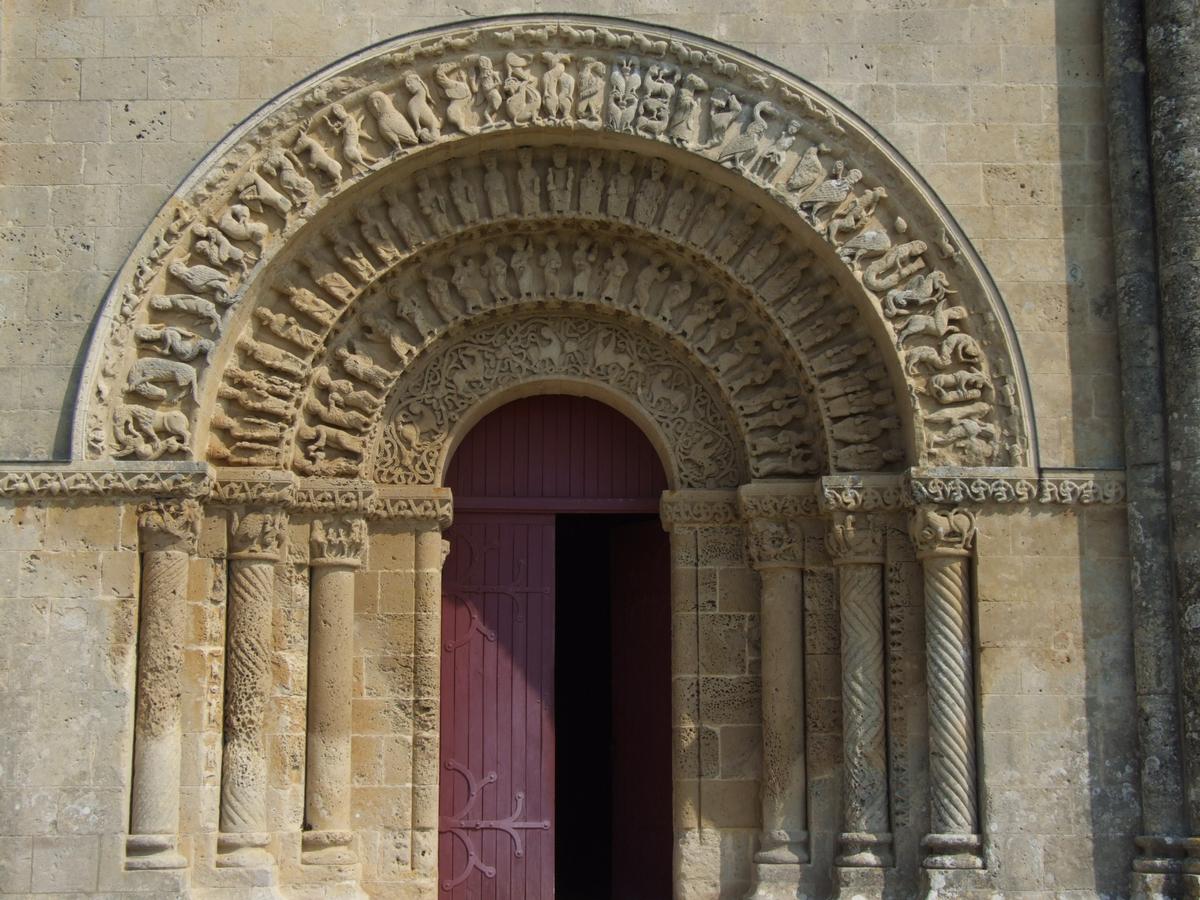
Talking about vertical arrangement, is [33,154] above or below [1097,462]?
above

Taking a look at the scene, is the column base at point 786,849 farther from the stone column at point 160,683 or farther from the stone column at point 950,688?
the stone column at point 160,683

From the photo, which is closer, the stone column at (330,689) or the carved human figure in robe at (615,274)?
the stone column at (330,689)

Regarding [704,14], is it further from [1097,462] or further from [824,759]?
[824,759]

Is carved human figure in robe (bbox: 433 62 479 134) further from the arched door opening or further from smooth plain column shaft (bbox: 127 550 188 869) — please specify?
smooth plain column shaft (bbox: 127 550 188 869)

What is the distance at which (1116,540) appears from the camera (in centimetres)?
912

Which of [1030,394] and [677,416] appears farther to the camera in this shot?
[677,416]

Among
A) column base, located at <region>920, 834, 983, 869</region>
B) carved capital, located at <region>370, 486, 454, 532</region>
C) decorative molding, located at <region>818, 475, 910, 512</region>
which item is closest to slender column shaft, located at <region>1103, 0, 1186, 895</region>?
Result: column base, located at <region>920, 834, 983, 869</region>

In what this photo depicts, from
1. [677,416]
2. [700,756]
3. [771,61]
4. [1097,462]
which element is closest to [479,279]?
[677,416]

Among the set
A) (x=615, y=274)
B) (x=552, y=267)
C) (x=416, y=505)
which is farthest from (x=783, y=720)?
(x=552, y=267)

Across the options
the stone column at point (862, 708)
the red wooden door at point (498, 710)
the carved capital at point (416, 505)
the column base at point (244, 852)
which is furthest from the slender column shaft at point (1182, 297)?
the column base at point (244, 852)

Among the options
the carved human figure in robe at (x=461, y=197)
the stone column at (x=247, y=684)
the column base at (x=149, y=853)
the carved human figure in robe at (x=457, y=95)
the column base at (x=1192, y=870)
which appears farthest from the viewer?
the carved human figure in robe at (x=461, y=197)

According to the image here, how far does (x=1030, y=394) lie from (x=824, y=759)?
233 centimetres

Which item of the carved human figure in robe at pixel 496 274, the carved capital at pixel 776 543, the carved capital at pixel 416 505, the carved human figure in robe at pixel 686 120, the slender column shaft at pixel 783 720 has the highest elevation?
the carved human figure in robe at pixel 686 120

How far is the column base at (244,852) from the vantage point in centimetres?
895
